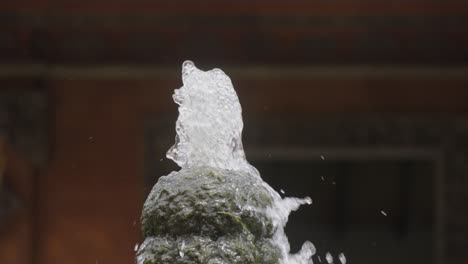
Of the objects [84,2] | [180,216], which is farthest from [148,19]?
[180,216]

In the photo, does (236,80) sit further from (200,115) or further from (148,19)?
(200,115)

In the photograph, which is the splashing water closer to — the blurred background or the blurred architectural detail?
the blurred background

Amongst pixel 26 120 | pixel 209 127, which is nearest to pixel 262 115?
pixel 26 120

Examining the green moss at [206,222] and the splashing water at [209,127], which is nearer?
the green moss at [206,222]

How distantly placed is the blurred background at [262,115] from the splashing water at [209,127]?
9.67 ft

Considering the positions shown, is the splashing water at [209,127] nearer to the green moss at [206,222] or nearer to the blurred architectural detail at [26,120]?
the green moss at [206,222]

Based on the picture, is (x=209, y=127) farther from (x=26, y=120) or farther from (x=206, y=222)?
(x=26, y=120)

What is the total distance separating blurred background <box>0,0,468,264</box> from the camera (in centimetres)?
574

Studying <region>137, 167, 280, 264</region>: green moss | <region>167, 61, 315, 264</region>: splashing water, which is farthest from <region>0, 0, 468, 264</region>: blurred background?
<region>137, 167, 280, 264</region>: green moss

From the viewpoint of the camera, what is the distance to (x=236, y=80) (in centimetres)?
609

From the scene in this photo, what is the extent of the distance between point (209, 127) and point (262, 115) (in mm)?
3587

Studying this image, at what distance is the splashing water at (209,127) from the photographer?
2600mm

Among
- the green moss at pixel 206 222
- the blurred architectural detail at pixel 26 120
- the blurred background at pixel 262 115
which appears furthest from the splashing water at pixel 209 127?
the blurred architectural detail at pixel 26 120

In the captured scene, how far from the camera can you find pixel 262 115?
621 cm
